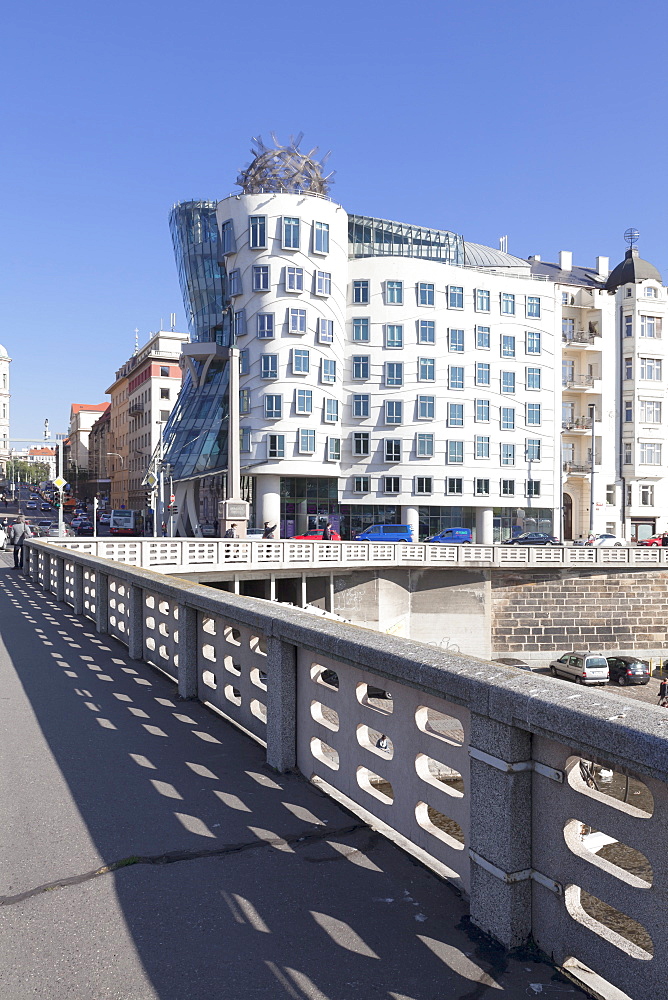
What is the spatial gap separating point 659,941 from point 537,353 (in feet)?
183

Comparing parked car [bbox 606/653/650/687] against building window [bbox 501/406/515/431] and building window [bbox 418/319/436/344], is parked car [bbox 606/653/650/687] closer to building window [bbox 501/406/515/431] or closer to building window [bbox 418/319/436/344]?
building window [bbox 501/406/515/431]

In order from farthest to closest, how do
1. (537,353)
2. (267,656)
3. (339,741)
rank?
(537,353) < (267,656) < (339,741)

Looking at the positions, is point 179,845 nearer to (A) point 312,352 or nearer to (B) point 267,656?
(B) point 267,656

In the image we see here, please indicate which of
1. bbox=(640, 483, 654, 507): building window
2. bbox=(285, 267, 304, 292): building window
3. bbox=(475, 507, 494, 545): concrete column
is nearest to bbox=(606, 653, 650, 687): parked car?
bbox=(475, 507, 494, 545): concrete column

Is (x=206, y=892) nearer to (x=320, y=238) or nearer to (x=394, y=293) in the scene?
(x=320, y=238)

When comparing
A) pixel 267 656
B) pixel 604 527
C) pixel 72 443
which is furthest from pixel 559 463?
pixel 72 443

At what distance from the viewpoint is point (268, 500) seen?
1976 inches

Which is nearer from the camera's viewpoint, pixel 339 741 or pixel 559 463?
pixel 339 741

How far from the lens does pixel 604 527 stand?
5772cm

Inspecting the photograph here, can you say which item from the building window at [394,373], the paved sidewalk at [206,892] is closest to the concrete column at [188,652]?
the paved sidewalk at [206,892]

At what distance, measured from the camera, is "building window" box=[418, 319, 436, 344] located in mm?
52344

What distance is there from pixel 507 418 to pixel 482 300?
8.29 meters

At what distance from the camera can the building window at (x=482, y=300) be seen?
53.7 m

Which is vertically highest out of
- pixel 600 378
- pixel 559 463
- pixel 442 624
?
pixel 600 378
